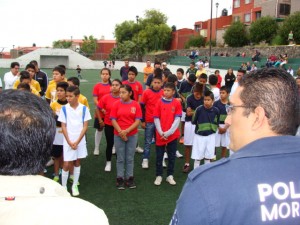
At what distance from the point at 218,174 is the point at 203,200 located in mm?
124

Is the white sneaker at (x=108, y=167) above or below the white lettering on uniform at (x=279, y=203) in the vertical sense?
below

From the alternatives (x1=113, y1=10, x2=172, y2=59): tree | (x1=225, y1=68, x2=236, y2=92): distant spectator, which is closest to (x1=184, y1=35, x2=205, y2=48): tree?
(x1=113, y1=10, x2=172, y2=59): tree

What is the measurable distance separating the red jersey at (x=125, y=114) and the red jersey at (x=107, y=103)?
77cm

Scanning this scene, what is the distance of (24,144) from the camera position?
138 centimetres

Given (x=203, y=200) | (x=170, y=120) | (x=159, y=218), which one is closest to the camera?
(x=203, y=200)

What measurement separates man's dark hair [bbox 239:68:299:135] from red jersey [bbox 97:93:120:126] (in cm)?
486

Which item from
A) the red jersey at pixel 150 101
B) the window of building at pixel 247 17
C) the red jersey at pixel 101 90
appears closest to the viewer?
the red jersey at pixel 150 101

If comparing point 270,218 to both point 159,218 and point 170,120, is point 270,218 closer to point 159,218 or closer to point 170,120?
point 159,218

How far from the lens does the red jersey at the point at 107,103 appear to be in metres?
6.47

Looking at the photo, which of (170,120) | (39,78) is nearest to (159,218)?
(170,120)

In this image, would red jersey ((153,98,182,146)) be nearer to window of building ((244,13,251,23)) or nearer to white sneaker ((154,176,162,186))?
white sneaker ((154,176,162,186))

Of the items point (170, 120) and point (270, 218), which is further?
point (170, 120)

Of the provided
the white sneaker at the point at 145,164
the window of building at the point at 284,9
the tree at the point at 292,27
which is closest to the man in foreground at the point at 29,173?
the white sneaker at the point at 145,164

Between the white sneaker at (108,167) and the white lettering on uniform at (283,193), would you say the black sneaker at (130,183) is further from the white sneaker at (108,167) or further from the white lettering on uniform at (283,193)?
the white lettering on uniform at (283,193)
